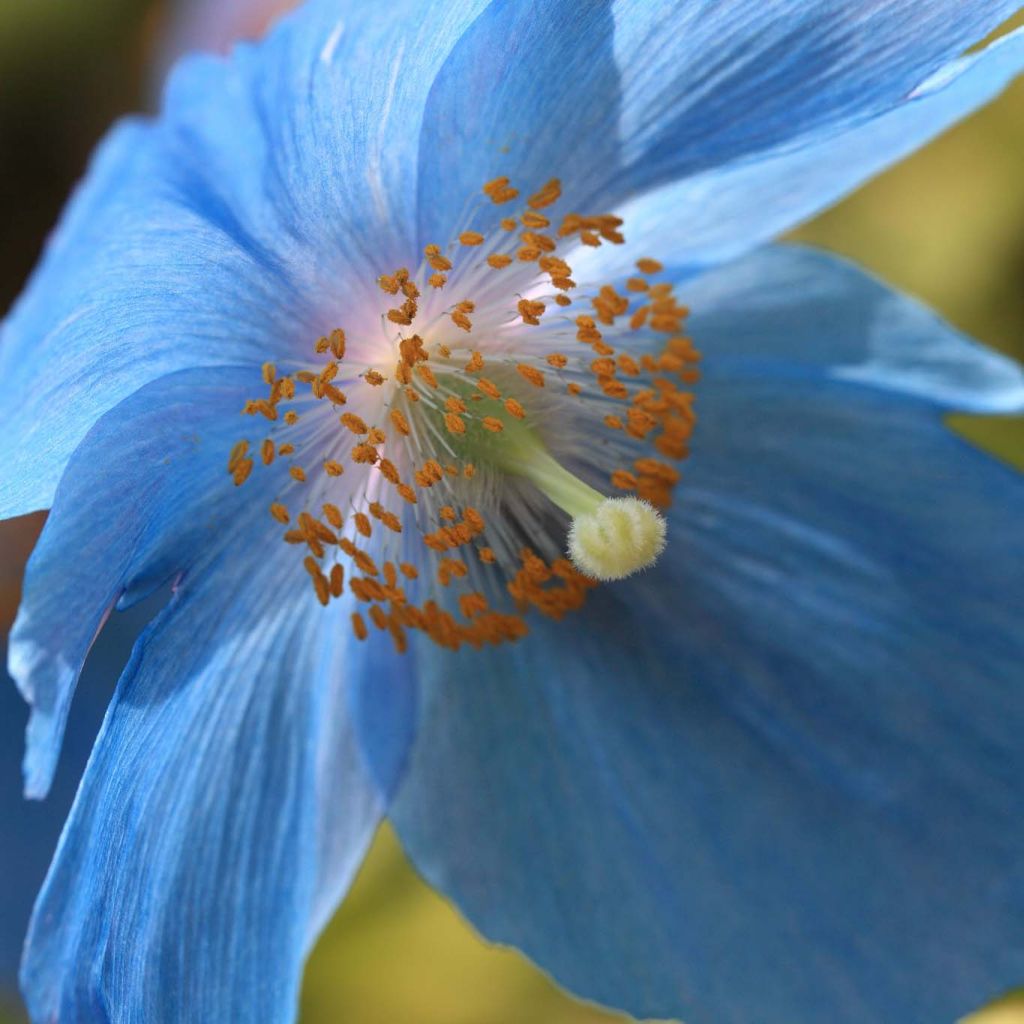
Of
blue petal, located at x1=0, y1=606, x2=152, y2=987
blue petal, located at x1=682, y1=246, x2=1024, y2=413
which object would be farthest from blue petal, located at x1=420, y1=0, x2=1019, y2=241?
blue petal, located at x1=0, y1=606, x2=152, y2=987

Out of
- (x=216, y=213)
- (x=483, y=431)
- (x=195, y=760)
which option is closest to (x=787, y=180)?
(x=483, y=431)

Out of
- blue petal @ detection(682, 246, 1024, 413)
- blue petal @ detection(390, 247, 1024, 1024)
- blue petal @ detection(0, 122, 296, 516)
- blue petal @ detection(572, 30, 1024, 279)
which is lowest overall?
blue petal @ detection(390, 247, 1024, 1024)

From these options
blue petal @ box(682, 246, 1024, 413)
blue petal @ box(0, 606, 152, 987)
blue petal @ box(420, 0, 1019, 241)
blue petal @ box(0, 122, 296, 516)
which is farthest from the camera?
blue petal @ box(0, 606, 152, 987)

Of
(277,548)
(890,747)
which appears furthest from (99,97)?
(890,747)

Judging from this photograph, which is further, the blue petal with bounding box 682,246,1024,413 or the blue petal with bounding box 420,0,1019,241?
the blue petal with bounding box 682,246,1024,413

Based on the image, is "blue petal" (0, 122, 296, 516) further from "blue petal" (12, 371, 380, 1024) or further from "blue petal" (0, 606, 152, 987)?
"blue petal" (0, 606, 152, 987)

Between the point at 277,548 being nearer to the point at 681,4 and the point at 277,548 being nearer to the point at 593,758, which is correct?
the point at 593,758

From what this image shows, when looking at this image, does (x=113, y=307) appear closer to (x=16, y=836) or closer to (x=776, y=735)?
(x=776, y=735)
